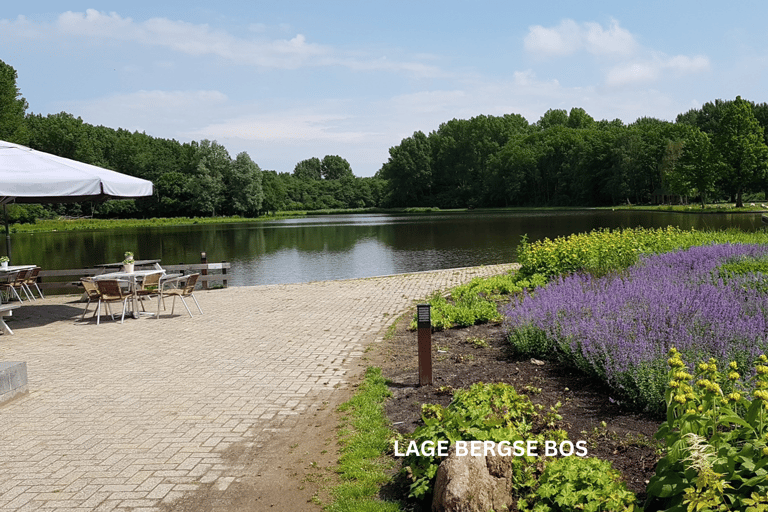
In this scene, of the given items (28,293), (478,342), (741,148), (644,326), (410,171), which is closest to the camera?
(644,326)

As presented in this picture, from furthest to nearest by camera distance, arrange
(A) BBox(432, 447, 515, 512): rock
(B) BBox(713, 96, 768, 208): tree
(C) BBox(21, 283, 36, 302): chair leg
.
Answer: (B) BBox(713, 96, 768, 208): tree, (C) BBox(21, 283, 36, 302): chair leg, (A) BBox(432, 447, 515, 512): rock

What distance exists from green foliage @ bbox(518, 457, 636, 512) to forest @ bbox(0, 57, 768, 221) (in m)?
53.2

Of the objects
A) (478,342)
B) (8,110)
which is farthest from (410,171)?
(478,342)

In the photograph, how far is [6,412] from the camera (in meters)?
5.80

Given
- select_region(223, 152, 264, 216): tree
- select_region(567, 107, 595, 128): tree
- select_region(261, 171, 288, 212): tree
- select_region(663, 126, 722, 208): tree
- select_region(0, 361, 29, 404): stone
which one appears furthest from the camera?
select_region(567, 107, 595, 128): tree

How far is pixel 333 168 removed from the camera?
6821 inches

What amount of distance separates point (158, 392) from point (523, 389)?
3.89 metres

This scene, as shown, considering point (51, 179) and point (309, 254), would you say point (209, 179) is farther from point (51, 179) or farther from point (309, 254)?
point (51, 179)

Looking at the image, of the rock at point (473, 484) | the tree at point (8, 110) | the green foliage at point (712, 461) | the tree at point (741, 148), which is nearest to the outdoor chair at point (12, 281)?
the rock at point (473, 484)

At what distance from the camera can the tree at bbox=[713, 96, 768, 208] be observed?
200ft

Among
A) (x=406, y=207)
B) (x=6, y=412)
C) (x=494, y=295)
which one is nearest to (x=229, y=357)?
(x=6, y=412)

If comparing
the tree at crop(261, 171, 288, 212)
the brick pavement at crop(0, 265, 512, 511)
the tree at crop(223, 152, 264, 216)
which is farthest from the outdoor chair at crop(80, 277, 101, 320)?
the tree at crop(261, 171, 288, 212)

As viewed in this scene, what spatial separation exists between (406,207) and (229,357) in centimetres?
11173

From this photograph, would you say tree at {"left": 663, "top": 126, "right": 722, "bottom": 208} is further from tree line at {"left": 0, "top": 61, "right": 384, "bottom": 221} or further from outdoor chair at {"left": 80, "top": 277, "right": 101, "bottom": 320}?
outdoor chair at {"left": 80, "top": 277, "right": 101, "bottom": 320}
